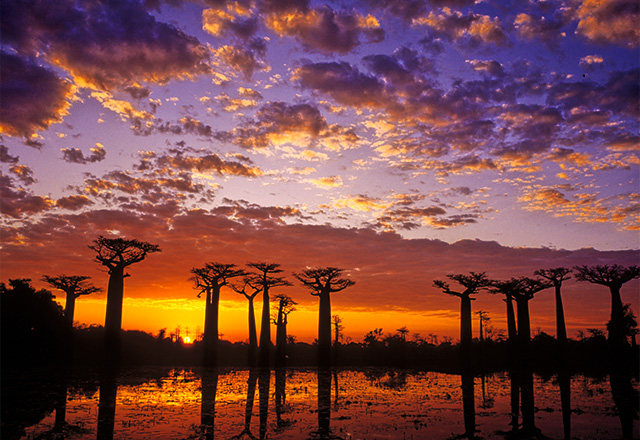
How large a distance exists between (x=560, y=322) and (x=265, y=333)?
2900 centimetres

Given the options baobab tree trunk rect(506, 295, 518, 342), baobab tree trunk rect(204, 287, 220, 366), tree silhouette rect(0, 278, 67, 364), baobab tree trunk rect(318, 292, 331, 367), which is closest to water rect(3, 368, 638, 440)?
tree silhouette rect(0, 278, 67, 364)

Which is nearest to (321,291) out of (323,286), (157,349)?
(323,286)

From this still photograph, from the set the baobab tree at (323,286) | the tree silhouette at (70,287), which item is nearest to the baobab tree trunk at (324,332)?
the baobab tree at (323,286)

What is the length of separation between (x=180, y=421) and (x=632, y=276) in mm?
44225

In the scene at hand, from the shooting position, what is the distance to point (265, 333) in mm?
45781

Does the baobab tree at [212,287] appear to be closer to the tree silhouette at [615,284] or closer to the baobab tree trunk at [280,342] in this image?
the baobab tree trunk at [280,342]

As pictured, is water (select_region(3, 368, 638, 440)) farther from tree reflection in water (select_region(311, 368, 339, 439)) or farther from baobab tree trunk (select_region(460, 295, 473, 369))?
baobab tree trunk (select_region(460, 295, 473, 369))

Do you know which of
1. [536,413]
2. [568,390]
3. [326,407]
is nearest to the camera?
[536,413]

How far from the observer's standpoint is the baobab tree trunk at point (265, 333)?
1719 inches

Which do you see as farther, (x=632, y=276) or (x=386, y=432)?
(x=632, y=276)

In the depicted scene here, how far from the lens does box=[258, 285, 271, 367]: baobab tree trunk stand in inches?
1719

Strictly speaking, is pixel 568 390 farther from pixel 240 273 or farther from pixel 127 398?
pixel 240 273

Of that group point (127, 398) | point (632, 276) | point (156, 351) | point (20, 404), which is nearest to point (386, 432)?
point (127, 398)

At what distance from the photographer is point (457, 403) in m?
17.2
